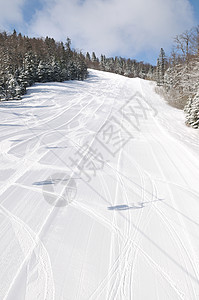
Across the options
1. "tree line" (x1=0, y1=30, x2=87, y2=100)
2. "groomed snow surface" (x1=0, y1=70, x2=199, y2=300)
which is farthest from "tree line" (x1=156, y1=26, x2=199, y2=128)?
"tree line" (x1=0, y1=30, x2=87, y2=100)

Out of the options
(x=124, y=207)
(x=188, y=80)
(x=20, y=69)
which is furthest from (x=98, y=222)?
(x=20, y=69)

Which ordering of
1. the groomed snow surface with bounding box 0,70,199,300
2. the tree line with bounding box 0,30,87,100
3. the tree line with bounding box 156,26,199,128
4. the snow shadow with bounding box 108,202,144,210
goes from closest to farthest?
the groomed snow surface with bounding box 0,70,199,300, the snow shadow with bounding box 108,202,144,210, the tree line with bounding box 156,26,199,128, the tree line with bounding box 0,30,87,100

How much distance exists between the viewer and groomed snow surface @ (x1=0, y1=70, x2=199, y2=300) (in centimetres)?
195

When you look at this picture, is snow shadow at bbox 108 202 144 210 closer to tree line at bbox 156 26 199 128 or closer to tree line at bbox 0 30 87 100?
tree line at bbox 156 26 199 128

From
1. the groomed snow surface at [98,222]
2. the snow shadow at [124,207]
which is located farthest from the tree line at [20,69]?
the snow shadow at [124,207]

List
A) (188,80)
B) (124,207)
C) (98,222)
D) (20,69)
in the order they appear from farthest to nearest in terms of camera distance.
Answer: (20,69) → (188,80) → (124,207) → (98,222)

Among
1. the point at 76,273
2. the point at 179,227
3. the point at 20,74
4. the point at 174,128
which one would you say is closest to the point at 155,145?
the point at 174,128

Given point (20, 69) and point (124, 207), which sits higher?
point (20, 69)

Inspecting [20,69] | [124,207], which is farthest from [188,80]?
[20,69]

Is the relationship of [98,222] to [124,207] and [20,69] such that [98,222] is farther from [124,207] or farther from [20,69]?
[20,69]

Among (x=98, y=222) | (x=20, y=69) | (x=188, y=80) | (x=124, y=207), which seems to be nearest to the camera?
(x=98, y=222)

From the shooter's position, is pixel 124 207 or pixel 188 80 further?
pixel 188 80

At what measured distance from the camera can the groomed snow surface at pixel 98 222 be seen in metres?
1.95

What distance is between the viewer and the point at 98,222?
2758 millimetres
